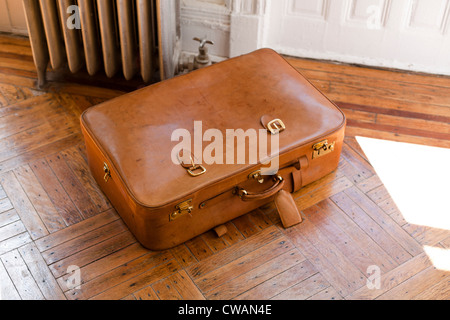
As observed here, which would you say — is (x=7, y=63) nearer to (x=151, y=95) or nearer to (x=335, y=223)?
(x=151, y=95)

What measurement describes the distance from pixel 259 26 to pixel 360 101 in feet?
1.96

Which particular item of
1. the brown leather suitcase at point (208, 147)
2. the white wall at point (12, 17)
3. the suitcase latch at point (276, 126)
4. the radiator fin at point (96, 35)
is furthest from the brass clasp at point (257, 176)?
the white wall at point (12, 17)

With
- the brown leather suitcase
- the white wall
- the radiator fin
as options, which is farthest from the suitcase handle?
the white wall

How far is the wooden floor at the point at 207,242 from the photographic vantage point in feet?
5.34

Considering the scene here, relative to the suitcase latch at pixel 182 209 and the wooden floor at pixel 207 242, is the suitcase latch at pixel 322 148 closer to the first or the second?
the wooden floor at pixel 207 242

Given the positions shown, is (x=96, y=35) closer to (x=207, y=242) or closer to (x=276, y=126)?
(x=276, y=126)

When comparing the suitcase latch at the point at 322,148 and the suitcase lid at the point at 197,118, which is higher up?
the suitcase lid at the point at 197,118

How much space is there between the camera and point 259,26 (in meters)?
2.44

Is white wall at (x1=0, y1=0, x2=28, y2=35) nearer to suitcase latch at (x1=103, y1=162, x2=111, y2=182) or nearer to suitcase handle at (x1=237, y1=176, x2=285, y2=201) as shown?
suitcase latch at (x1=103, y1=162, x2=111, y2=182)

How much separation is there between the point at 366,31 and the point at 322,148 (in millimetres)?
945

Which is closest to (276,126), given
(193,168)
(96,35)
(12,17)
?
(193,168)

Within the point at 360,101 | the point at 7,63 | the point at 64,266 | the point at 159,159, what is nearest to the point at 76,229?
the point at 64,266

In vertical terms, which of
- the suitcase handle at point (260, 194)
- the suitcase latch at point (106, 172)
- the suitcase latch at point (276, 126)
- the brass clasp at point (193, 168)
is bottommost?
the suitcase handle at point (260, 194)

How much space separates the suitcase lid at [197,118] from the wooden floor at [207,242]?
261mm
